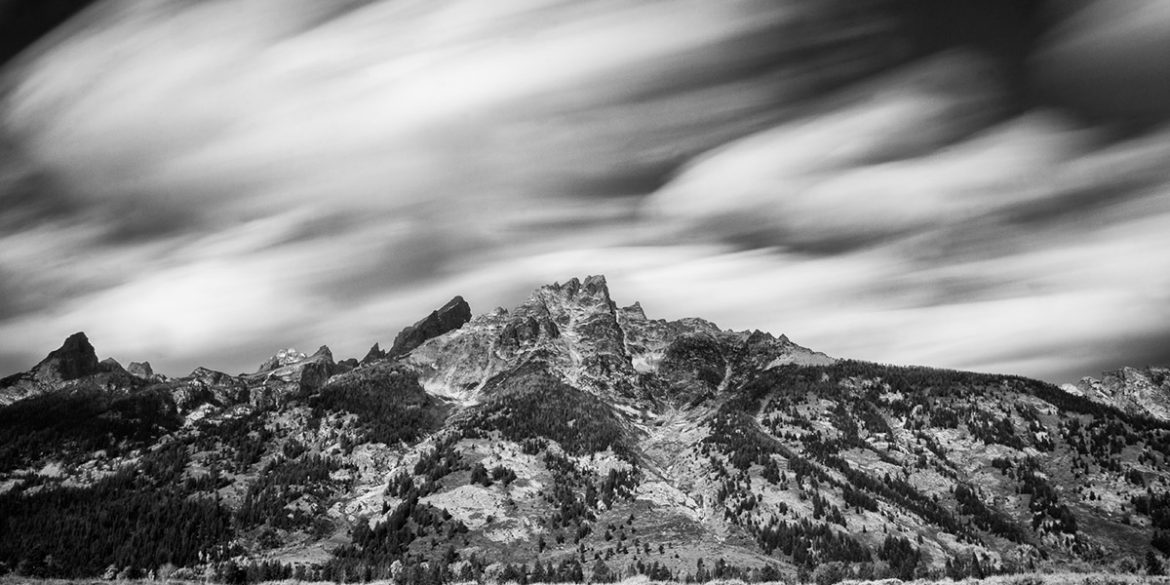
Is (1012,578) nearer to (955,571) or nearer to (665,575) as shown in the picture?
(665,575)

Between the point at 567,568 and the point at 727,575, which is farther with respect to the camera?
the point at 567,568

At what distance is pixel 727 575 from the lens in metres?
181

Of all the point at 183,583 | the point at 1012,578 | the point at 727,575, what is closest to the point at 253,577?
the point at 727,575

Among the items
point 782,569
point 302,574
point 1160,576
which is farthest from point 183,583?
point 782,569

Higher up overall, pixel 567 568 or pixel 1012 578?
pixel 1012 578

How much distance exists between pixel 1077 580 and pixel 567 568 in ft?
547

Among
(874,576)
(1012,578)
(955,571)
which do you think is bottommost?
(955,571)

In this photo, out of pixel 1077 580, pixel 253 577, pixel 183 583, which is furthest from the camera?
pixel 253 577

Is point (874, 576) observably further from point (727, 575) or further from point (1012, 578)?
point (727, 575)

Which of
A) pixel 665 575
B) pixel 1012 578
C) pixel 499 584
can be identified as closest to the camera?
pixel 1012 578

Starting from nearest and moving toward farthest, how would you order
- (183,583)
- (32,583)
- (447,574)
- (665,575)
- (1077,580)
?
(1077,580) → (32,583) → (183,583) → (665,575) → (447,574)

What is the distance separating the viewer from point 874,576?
268 feet

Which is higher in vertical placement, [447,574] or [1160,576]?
[1160,576]

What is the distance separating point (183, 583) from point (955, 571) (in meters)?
206
